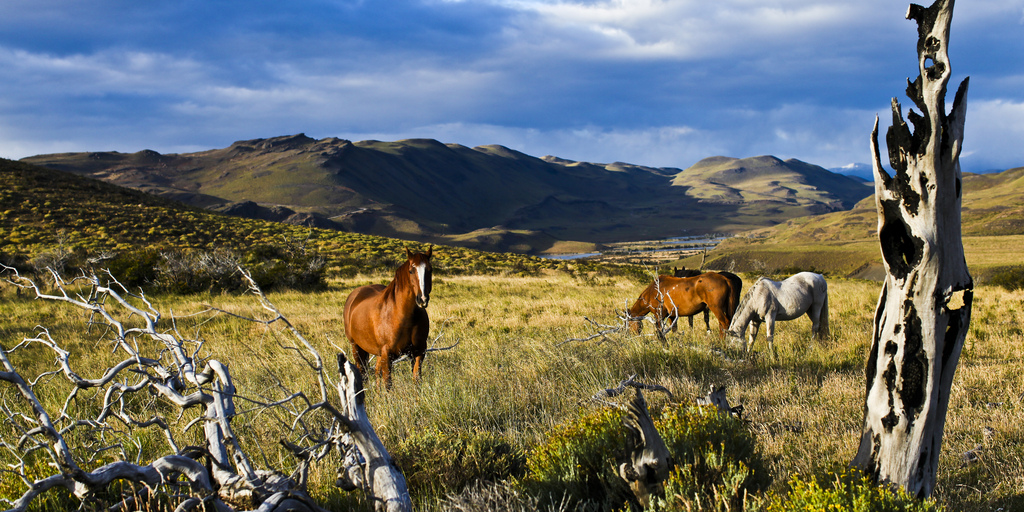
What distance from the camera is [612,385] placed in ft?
19.2

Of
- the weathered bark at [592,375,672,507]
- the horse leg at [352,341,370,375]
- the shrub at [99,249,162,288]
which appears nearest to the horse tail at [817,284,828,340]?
the weathered bark at [592,375,672,507]

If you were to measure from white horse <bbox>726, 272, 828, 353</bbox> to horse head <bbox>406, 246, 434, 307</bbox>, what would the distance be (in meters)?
5.65

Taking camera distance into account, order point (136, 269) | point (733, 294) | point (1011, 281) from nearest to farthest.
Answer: point (733, 294)
point (1011, 281)
point (136, 269)

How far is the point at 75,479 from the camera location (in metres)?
2.25

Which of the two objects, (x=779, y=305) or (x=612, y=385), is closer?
(x=612, y=385)

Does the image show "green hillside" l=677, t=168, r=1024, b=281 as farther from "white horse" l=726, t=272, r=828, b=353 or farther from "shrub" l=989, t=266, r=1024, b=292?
"white horse" l=726, t=272, r=828, b=353

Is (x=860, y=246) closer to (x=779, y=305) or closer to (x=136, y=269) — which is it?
(x=779, y=305)

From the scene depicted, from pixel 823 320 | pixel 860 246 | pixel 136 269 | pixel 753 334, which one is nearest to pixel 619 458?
pixel 753 334

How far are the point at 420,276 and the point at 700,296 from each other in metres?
6.37

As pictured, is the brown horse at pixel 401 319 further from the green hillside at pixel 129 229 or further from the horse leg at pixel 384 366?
the green hillside at pixel 129 229

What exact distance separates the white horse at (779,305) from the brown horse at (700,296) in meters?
0.54

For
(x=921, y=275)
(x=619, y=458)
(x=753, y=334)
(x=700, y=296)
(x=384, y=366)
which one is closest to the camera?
(x=921, y=275)

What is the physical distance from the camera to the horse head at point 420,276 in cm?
590

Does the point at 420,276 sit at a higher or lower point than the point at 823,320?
higher
